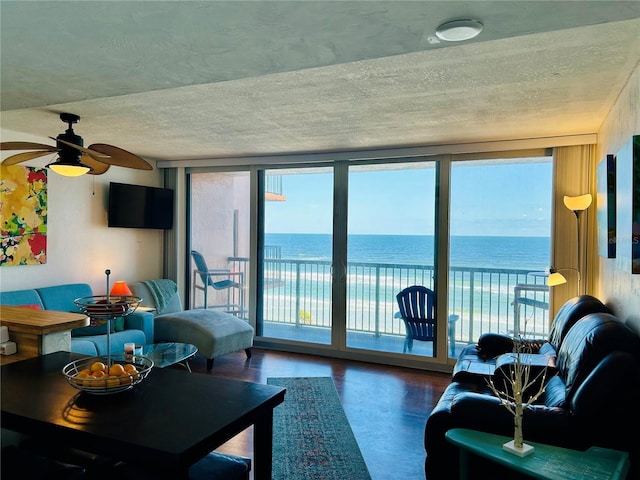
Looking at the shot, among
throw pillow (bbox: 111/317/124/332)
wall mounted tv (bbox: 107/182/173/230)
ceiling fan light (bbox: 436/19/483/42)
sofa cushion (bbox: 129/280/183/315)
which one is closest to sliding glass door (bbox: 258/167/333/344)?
sofa cushion (bbox: 129/280/183/315)

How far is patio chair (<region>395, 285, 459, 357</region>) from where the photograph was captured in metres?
4.76

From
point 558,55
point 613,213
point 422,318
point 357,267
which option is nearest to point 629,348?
point 613,213

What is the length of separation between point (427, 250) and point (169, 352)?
9.24 feet

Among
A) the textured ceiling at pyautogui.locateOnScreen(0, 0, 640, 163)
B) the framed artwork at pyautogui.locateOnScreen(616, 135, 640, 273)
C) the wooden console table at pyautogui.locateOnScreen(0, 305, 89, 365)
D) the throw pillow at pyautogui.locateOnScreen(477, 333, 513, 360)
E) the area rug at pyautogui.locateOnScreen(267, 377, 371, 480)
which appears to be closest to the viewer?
the textured ceiling at pyautogui.locateOnScreen(0, 0, 640, 163)

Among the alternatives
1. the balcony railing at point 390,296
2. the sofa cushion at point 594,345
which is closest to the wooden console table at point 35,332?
the sofa cushion at point 594,345

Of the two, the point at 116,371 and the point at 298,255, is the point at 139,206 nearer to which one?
the point at 298,255

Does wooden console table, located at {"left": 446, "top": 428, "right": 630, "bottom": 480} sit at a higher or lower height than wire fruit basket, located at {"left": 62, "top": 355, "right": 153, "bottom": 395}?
lower

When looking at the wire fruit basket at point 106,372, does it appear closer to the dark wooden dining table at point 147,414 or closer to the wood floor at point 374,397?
the dark wooden dining table at point 147,414

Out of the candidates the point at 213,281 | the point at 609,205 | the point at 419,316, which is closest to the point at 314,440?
the point at 419,316

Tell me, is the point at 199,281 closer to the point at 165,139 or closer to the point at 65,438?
the point at 165,139

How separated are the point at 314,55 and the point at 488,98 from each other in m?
1.69

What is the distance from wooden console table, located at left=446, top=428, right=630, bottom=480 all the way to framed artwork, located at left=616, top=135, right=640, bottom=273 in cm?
86

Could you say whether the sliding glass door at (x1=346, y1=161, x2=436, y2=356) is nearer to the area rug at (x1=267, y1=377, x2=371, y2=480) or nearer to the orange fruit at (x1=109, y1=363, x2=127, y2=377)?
the area rug at (x1=267, y1=377, x2=371, y2=480)

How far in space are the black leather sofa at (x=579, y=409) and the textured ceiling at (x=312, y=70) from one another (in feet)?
4.68
